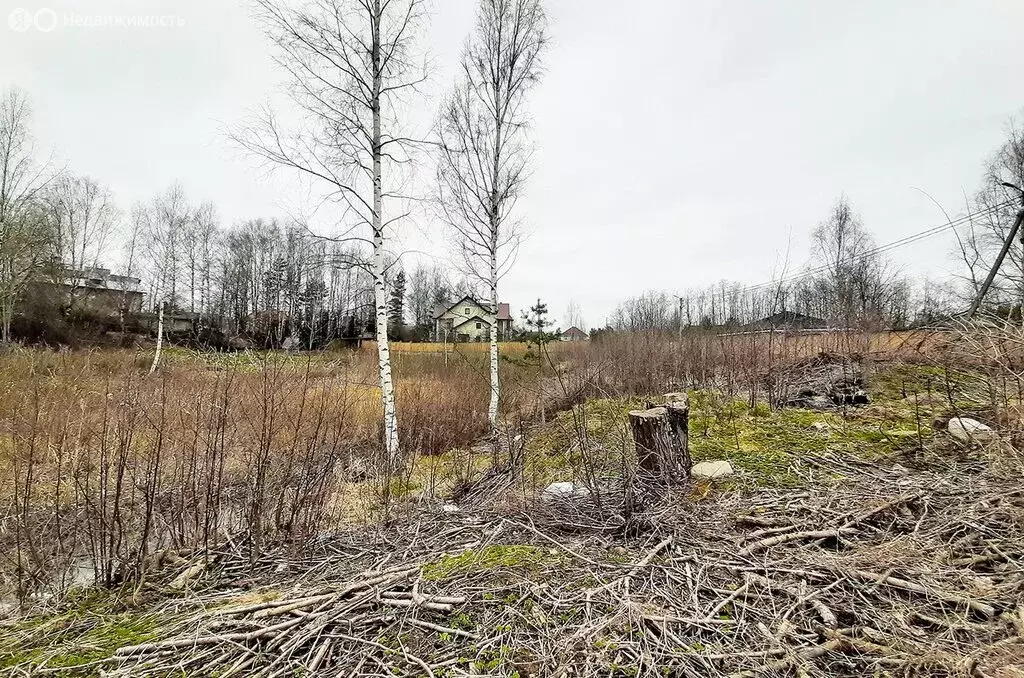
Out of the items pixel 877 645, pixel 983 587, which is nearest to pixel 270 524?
pixel 877 645

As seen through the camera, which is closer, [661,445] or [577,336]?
[661,445]

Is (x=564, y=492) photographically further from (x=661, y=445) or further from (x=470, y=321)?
(x=470, y=321)

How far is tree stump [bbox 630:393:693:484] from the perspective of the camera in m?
3.61

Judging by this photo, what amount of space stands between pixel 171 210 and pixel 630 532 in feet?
101

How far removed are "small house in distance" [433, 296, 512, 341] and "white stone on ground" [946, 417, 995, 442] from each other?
6.68 metres

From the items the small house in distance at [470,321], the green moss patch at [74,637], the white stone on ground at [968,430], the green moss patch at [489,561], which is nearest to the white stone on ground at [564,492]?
the green moss patch at [489,561]

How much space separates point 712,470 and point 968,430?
2.52m

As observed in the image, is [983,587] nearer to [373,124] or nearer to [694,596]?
[694,596]

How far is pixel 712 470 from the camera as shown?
423 cm

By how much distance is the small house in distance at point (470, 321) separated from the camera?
9945 mm

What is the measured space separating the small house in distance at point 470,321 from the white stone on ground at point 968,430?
668cm

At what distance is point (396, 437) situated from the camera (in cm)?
621

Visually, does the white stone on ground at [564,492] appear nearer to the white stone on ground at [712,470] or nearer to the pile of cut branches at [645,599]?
the pile of cut branches at [645,599]

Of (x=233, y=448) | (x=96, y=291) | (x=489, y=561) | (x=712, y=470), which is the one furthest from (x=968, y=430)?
(x=96, y=291)
